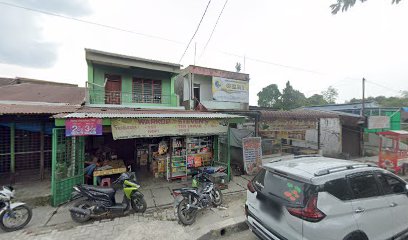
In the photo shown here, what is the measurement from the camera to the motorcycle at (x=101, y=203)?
472cm

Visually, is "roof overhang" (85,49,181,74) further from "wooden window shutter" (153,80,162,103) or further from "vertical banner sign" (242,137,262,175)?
"vertical banner sign" (242,137,262,175)

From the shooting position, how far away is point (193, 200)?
202 inches

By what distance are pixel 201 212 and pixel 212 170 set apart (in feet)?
5.83

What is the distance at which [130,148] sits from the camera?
35.2 ft

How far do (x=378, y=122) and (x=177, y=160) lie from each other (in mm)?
15243

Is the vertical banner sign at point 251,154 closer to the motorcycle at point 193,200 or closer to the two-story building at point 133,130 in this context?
the two-story building at point 133,130

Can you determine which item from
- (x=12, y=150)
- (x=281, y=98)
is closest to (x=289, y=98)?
(x=281, y=98)

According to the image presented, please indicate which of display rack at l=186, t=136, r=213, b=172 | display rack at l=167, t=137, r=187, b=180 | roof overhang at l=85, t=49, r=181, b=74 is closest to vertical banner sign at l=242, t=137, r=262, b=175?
display rack at l=186, t=136, r=213, b=172

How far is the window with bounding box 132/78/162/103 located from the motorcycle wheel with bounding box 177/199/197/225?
25.2 ft

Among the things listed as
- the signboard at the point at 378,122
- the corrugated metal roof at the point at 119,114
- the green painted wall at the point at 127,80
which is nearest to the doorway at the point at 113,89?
the green painted wall at the point at 127,80

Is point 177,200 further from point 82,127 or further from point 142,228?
point 82,127

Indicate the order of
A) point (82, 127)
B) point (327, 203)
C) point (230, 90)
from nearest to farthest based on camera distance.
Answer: point (327, 203)
point (82, 127)
point (230, 90)

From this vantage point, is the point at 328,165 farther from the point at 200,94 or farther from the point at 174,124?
the point at 200,94

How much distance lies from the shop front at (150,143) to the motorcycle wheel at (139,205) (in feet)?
6.55
